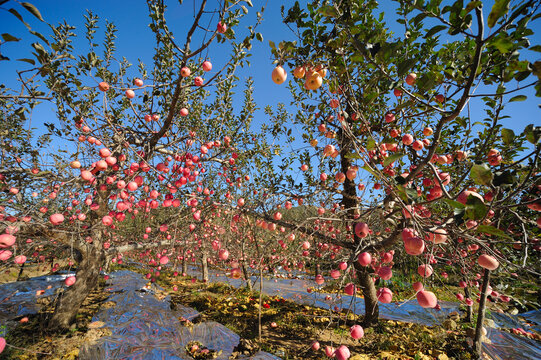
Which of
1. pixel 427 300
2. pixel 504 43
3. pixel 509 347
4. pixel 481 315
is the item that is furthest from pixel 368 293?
pixel 504 43

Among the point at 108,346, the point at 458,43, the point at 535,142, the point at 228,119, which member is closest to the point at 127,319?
the point at 108,346

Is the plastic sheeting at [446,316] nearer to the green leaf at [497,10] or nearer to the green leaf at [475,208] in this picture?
the green leaf at [475,208]

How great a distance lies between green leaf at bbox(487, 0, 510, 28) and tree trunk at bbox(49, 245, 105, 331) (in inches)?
244

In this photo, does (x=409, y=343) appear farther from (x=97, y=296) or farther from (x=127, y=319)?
(x=97, y=296)

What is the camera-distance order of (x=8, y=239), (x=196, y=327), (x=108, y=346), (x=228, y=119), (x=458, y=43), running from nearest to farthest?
(x=8, y=239) < (x=458, y=43) < (x=108, y=346) < (x=196, y=327) < (x=228, y=119)

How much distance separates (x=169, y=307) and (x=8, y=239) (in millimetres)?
4571

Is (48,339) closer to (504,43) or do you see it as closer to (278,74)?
(278,74)

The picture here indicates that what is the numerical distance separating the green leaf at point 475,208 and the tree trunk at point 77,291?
5805 mm

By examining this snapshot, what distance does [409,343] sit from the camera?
3.98 meters

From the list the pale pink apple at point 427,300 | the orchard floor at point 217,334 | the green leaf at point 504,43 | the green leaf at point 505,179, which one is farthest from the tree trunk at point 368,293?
the green leaf at point 504,43

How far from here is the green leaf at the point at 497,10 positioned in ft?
3.21

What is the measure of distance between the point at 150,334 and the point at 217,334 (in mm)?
1330

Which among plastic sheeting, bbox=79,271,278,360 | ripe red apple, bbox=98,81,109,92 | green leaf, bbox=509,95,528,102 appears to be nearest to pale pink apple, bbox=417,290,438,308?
green leaf, bbox=509,95,528,102

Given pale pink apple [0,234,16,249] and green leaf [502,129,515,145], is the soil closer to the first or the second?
pale pink apple [0,234,16,249]
